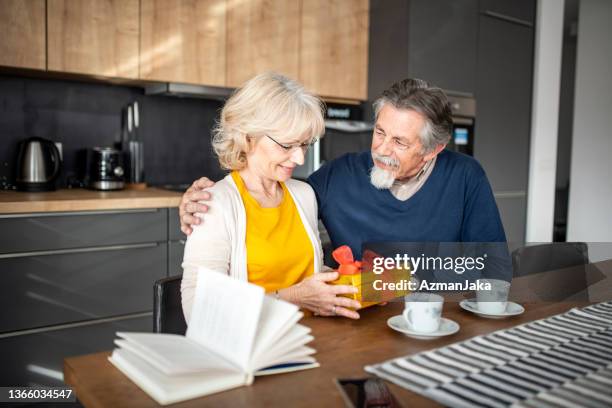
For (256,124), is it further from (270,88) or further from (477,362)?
(477,362)

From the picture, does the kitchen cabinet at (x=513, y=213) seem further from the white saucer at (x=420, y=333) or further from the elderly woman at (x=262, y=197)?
the white saucer at (x=420, y=333)

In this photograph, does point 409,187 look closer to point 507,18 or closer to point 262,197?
point 262,197

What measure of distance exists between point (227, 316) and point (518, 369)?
524mm

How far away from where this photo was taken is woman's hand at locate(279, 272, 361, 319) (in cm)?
126

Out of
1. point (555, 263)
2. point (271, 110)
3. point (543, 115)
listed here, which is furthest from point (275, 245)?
point (543, 115)

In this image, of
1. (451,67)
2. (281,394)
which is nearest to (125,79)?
(451,67)

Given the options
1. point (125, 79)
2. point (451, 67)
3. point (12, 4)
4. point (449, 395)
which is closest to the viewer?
point (449, 395)

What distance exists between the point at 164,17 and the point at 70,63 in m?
0.55

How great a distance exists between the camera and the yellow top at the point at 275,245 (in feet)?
5.21

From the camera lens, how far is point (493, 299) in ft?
4.37

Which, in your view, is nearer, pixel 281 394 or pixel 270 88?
pixel 281 394

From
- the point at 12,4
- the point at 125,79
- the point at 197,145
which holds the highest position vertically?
the point at 12,4

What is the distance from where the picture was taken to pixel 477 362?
102 cm

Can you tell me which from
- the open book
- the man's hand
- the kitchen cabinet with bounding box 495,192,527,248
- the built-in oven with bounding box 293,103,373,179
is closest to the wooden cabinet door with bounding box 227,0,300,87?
the built-in oven with bounding box 293,103,373,179
